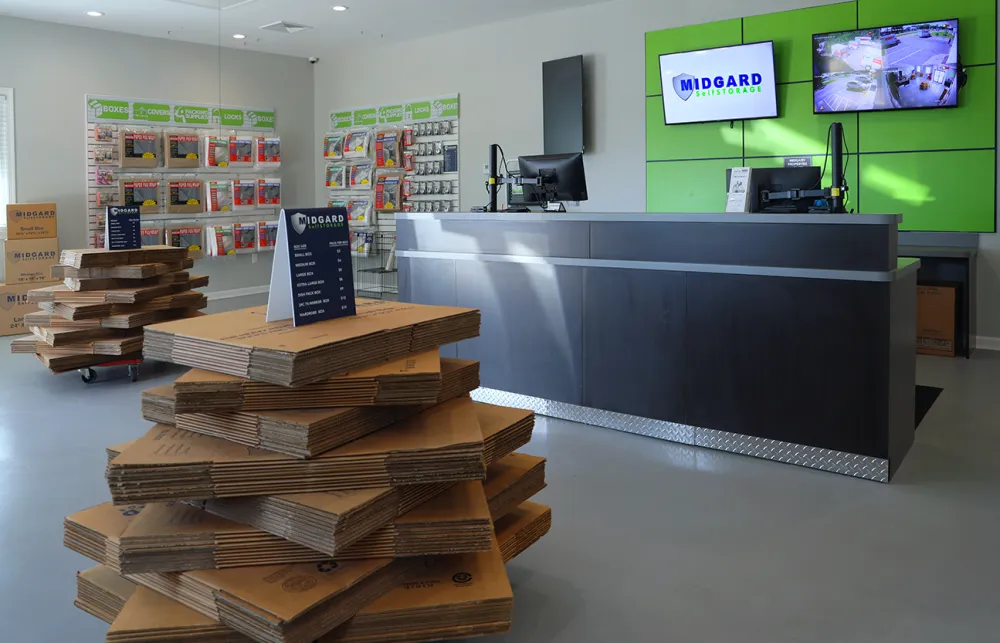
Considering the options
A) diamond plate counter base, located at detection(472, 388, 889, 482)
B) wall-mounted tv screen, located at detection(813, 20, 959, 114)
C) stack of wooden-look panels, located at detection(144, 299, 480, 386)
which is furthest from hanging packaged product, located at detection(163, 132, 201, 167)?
stack of wooden-look panels, located at detection(144, 299, 480, 386)

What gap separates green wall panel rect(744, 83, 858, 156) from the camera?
671cm

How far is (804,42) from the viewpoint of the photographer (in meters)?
6.73

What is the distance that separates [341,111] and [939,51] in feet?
23.4

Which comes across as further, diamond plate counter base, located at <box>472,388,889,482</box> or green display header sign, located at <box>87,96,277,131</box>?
green display header sign, located at <box>87,96,277,131</box>

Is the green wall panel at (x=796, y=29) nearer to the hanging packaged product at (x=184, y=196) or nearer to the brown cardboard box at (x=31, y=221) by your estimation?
the hanging packaged product at (x=184, y=196)

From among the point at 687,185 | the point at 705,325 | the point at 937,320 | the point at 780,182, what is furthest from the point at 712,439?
the point at 687,185

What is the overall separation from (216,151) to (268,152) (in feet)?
2.39

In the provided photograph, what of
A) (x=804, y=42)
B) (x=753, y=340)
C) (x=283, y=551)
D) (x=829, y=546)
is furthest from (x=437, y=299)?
(x=804, y=42)

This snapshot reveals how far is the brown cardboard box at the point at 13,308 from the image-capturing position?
776 cm

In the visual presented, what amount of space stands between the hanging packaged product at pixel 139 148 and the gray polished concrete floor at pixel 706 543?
16.4 feet

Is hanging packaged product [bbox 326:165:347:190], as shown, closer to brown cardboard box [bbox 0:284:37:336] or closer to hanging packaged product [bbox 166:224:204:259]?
hanging packaged product [bbox 166:224:204:259]

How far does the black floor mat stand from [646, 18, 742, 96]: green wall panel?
349cm

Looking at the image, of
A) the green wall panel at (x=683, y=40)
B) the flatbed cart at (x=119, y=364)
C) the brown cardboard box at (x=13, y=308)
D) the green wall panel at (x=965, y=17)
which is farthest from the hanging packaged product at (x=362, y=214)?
the green wall panel at (x=965, y=17)

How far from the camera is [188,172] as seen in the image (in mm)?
9406
